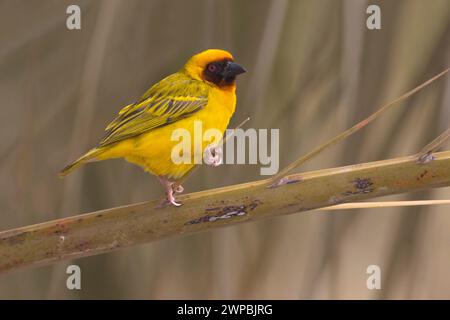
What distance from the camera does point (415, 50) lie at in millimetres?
917

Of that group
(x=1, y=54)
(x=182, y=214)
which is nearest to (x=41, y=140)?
(x=1, y=54)

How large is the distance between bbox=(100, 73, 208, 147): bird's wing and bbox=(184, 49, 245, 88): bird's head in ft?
0.10

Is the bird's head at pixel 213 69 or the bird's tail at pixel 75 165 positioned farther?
the bird's head at pixel 213 69

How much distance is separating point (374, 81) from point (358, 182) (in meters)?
0.21

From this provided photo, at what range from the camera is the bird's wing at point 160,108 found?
55.9 inches

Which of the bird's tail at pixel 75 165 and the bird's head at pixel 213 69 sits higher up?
the bird's head at pixel 213 69

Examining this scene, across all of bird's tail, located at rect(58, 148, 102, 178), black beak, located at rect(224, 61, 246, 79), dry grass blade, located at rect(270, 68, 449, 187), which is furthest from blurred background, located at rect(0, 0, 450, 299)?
black beak, located at rect(224, 61, 246, 79)

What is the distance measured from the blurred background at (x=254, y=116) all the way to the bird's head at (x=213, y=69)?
1.64 ft

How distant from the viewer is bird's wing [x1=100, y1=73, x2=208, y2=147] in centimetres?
142

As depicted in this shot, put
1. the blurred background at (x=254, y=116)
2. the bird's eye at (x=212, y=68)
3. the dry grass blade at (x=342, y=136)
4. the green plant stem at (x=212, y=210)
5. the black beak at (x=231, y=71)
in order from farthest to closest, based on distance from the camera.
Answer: the bird's eye at (x=212, y=68) < the black beak at (x=231, y=71) < the blurred background at (x=254, y=116) < the green plant stem at (x=212, y=210) < the dry grass blade at (x=342, y=136)

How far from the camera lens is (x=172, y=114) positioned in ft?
5.06

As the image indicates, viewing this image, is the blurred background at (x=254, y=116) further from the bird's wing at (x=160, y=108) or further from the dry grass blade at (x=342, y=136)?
the bird's wing at (x=160, y=108)

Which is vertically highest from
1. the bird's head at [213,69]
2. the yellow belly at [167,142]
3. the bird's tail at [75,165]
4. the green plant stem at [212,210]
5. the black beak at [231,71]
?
→ the bird's head at [213,69]

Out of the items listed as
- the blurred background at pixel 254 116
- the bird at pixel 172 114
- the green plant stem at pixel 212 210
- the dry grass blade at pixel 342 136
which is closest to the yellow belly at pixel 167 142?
the bird at pixel 172 114
